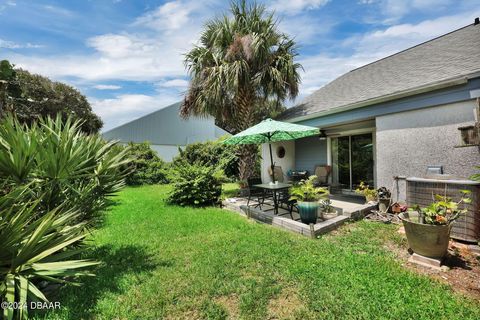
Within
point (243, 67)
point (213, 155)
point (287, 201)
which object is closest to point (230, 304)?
point (287, 201)

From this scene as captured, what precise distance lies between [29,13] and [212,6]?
6.10m

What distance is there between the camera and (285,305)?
270 cm

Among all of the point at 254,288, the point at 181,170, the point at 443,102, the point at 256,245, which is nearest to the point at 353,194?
the point at 443,102

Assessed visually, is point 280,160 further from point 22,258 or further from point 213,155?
point 22,258

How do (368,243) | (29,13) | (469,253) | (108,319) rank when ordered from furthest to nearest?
(29,13), (368,243), (469,253), (108,319)

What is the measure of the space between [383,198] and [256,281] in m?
4.97

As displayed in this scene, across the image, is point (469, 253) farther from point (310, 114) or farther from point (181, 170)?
point (181, 170)

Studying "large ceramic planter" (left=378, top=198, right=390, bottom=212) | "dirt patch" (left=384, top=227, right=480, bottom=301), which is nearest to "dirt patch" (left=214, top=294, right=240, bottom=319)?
"dirt patch" (left=384, top=227, right=480, bottom=301)

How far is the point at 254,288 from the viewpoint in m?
3.04

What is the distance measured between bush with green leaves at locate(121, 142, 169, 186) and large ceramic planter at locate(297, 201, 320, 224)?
40.2 feet

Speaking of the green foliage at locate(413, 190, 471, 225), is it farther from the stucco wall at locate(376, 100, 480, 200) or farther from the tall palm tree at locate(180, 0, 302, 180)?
the tall palm tree at locate(180, 0, 302, 180)

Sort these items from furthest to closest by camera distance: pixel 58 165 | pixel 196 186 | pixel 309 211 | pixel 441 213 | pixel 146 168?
pixel 146 168 < pixel 196 186 < pixel 309 211 < pixel 441 213 < pixel 58 165

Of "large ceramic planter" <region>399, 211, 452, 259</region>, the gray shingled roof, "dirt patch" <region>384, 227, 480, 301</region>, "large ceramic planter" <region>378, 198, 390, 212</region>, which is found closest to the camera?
"dirt patch" <region>384, 227, 480, 301</region>

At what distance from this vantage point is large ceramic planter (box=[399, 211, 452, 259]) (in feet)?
11.3
